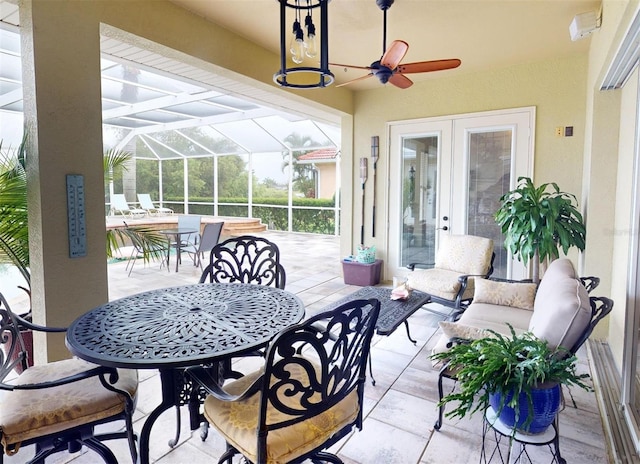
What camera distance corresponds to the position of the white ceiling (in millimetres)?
3025

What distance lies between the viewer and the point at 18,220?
2.43 metres

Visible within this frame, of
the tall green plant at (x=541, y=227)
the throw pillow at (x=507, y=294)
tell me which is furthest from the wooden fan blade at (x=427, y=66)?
the throw pillow at (x=507, y=294)

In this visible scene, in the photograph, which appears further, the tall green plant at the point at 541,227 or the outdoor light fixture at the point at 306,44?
the tall green plant at the point at 541,227

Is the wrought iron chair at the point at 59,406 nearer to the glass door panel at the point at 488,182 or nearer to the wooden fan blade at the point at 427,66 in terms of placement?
the wooden fan blade at the point at 427,66

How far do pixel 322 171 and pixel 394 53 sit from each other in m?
9.20

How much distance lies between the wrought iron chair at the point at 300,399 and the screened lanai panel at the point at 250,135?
8745 mm

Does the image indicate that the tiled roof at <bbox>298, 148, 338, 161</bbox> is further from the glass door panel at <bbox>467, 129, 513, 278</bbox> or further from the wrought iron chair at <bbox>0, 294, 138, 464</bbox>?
the wrought iron chair at <bbox>0, 294, 138, 464</bbox>

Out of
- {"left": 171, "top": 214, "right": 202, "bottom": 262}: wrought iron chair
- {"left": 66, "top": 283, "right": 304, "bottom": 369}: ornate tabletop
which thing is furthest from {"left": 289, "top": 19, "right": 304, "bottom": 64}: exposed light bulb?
{"left": 171, "top": 214, "right": 202, "bottom": 262}: wrought iron chair

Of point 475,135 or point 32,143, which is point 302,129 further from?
point 32,143

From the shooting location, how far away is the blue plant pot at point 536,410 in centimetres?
153

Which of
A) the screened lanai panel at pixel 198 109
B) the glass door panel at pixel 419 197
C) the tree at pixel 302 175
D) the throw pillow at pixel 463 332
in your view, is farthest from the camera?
the tree at pixel 302 175

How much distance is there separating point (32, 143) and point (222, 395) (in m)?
1.93

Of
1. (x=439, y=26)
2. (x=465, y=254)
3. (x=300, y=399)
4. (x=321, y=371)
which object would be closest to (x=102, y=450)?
(x=300, y=399)

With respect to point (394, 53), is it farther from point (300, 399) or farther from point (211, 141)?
point (211, 141)
